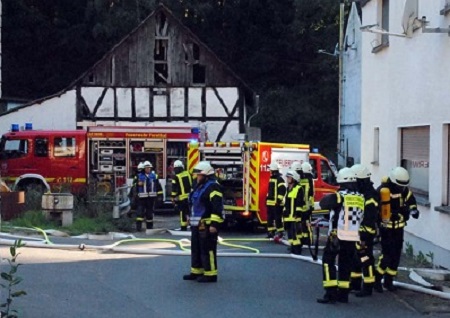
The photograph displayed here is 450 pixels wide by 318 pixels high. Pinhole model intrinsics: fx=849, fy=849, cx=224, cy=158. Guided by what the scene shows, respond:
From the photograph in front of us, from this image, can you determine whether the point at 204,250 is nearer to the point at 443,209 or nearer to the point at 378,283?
the point at 378,283

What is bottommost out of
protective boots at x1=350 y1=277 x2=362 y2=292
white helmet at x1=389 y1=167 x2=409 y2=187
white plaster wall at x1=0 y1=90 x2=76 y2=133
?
protective boots at x1=350 y1=277 x2=362 y2=292

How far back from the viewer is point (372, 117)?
760 inches

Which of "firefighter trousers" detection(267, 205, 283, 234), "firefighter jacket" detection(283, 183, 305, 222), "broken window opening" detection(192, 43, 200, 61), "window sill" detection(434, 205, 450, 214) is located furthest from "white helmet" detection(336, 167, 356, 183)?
"broken window opening" detection(192, 43, 200, 61)

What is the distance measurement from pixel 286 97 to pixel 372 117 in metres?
30.6

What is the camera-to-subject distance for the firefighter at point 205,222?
39.0 feet

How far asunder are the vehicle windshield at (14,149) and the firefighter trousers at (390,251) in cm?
1662

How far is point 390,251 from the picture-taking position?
11.4m

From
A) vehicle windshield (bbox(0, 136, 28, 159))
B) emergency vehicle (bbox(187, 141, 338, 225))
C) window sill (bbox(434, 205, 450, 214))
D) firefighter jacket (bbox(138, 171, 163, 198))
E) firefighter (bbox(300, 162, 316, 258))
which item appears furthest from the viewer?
vehicle windshield (bbox(0, 136, 28, 159))

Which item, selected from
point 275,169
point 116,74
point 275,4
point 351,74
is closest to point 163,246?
point 275,169

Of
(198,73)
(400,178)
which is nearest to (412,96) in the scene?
(400,178)

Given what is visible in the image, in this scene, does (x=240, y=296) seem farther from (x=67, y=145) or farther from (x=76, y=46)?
(x=76, y=46)

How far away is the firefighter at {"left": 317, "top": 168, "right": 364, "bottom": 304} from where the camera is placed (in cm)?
1031

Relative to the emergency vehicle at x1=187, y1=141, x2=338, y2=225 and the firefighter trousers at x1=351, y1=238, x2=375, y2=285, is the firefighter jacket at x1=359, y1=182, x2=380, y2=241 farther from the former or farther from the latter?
the emergency vehicle at x1=187, y1=141, x2=338, y2=225

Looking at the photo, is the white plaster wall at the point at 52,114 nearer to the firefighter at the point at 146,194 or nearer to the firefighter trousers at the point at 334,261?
the firefighter at the point at 146,194
